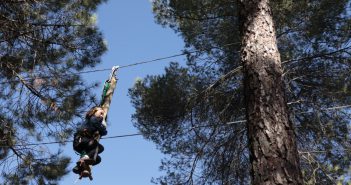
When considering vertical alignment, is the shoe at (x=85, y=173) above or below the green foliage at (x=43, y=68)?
below

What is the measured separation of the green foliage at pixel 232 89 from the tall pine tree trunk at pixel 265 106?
2735mm

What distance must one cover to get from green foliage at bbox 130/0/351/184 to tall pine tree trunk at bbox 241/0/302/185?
2735mm

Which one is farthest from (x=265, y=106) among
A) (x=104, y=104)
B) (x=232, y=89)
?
(x=232, y=89)

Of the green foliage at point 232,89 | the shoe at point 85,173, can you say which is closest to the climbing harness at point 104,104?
the shoe at point 85,173

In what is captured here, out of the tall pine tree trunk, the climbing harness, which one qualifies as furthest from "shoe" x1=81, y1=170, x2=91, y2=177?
the tall pine tree trunk

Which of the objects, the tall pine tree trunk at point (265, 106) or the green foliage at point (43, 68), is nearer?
the tall pine tree trunk at point (265, 106)

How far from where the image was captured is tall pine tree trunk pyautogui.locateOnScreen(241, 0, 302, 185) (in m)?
3.14

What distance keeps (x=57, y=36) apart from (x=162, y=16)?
279 cm

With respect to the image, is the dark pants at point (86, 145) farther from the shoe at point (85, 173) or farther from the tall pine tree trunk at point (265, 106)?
the tall pine tree trunk at point (265, 106)

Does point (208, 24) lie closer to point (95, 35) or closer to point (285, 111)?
point (95, 35)

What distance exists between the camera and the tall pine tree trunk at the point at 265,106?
314 cm

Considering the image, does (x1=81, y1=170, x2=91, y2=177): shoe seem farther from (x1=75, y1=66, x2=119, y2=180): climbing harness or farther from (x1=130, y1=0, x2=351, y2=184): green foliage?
(x1=130, y1=0, x2=351, y2=184): green foliage

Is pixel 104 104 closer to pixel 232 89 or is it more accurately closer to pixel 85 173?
pixel 85 173

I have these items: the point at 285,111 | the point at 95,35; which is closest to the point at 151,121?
the point at 95,35
